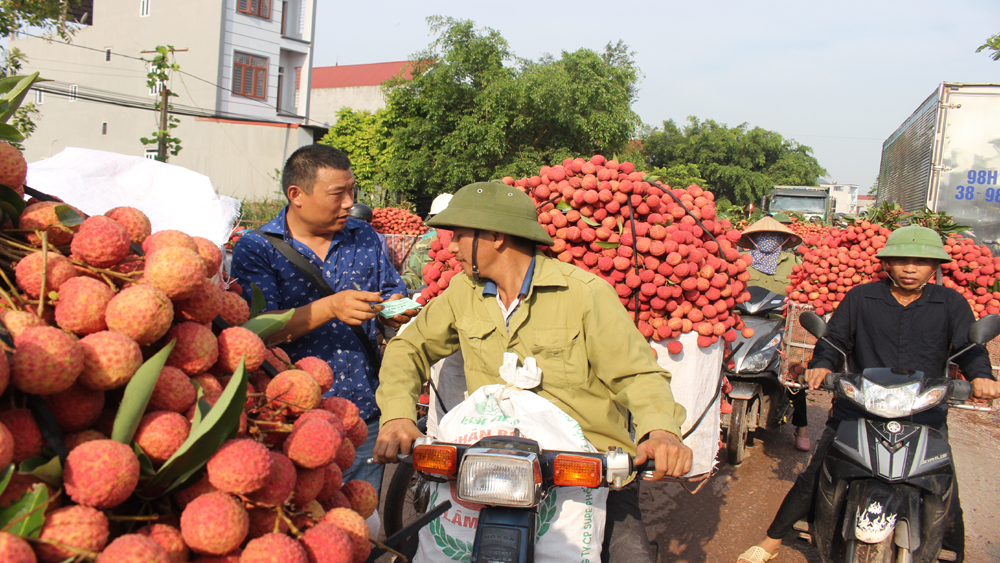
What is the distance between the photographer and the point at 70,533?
0.82 metres

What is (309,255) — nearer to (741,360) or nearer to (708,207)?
(708,207)

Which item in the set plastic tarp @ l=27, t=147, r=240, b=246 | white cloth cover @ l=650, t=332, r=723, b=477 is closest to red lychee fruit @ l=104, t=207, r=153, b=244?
plastic tarp @ l=27, t=147, r=240, b=246

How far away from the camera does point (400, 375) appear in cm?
239

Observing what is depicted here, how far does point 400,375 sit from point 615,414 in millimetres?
799

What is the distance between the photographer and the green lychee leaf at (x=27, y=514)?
0.80m

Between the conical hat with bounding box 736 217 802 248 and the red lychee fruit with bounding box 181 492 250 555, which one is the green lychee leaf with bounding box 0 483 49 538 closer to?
the red lychee fruit with bounding box 181 492 250 555

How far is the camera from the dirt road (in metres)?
4.00

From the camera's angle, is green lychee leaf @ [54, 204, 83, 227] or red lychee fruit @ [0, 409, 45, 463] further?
green lychee leaf @ [54, 204, 83, 227]

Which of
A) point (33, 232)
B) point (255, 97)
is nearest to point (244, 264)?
point (33, 232)

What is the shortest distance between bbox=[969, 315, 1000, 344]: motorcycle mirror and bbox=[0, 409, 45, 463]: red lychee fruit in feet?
12.6

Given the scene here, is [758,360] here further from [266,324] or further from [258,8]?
[258,8]

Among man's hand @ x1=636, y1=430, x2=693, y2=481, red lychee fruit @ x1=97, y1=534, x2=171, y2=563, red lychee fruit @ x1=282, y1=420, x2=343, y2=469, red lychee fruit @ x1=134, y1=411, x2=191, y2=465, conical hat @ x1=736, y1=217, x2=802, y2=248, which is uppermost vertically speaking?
conical hat @ x1=736, y1=217, x2=802, y2=248

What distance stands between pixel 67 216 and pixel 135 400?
430 mm

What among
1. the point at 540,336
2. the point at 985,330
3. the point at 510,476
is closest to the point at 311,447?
the point at 510,476
